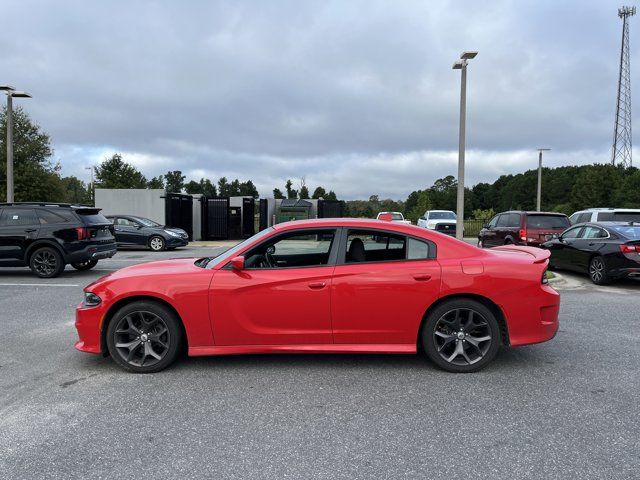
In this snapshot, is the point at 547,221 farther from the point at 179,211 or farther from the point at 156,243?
the point at 179,211

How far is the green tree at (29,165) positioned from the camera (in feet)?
103

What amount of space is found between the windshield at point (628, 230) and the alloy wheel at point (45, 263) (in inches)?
475

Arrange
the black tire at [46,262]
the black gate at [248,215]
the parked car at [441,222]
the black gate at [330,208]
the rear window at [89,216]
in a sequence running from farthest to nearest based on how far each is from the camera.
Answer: the black gate at [330,208]
the black gate at [248,215]
the parked car at [441,222]
the rear window at [89,216]
the black tire at [46,262]

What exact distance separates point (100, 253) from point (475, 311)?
9653mm

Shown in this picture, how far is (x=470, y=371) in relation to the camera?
15.4 feet

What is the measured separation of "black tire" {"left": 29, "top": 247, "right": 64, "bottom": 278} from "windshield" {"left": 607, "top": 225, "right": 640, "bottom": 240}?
471 inches

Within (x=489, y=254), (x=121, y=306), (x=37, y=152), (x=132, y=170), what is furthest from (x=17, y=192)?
(x=489, y=254)

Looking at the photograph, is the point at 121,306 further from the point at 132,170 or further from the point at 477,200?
the point at 477,200

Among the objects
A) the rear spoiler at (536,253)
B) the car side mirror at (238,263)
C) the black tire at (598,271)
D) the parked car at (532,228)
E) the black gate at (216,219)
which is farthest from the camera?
the black gate at (216,219)

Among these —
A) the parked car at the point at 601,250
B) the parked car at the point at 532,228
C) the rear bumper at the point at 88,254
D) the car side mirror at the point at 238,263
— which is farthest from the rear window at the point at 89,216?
the parked car at the point at 601,250

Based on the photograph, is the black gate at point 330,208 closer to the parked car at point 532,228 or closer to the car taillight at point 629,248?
the parked car at point 532,228

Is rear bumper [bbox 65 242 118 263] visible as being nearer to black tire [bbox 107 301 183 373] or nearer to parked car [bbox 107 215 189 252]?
black tire [bbox 107 301 183 373]

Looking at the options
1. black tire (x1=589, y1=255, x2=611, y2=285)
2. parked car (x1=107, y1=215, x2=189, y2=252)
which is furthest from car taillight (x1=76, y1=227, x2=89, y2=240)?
black tire (x1=589, y1=255, x2=611, y2=285)

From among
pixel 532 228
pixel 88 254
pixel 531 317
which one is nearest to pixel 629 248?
pixel 532 228
